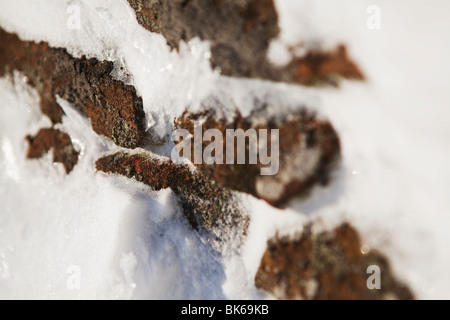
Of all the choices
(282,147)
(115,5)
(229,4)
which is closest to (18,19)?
(115,5)

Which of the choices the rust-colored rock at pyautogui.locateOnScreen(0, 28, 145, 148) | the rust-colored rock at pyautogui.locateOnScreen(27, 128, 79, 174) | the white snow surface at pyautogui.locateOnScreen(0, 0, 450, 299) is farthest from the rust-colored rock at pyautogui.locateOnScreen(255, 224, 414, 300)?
the rust-colored rock at pyautogui.locateOnScreen(27, 128, 79, 174)

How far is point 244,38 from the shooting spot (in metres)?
0.52

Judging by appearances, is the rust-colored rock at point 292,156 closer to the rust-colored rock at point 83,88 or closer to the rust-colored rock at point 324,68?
the rust-colored rock at point 324,68

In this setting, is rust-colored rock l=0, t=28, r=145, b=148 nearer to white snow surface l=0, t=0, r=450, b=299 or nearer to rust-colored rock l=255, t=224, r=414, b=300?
white snow surface l=0, t=0, r=450, b=299

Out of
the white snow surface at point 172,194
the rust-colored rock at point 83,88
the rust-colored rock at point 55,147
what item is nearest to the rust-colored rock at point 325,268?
the white snow surface at point 172,194

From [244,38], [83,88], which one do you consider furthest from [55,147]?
[244,38]

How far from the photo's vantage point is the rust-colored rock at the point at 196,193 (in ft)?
2.03

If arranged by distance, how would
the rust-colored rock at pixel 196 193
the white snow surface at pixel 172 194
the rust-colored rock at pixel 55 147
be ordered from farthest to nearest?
the rust-colored rock at pixel 55 147, the rust-colored rock at pixel 196 193, the white snow surface at pixel 172 194

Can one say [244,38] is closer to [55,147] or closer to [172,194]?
[172,194]

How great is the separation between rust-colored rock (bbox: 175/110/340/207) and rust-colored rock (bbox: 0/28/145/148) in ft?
0.72

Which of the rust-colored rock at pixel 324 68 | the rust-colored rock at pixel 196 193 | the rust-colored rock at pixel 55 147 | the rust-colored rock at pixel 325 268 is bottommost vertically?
the rust-colored rock at pixel 325 268

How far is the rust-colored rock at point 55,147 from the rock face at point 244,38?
0.41m

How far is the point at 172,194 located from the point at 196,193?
2.0 inches

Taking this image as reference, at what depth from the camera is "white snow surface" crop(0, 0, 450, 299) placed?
0.43 meters
